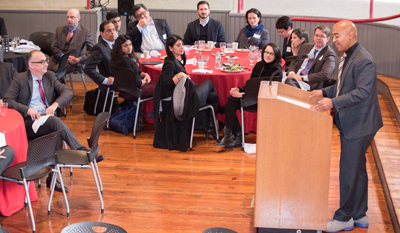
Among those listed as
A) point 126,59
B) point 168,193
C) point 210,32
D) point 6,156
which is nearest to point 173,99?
point 126,59

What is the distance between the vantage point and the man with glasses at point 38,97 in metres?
4.26

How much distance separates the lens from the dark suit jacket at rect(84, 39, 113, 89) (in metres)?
6.01

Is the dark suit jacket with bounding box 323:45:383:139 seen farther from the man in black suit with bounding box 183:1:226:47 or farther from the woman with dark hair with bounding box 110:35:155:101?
the man in black suit with bounding box 183:1:226:47

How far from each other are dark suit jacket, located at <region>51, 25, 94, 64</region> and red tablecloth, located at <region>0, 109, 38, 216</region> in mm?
3273

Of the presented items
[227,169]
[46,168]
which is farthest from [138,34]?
[46,168]

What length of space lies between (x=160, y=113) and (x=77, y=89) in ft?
11.0

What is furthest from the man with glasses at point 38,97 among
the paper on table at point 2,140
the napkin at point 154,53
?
the napkin at point 154,53

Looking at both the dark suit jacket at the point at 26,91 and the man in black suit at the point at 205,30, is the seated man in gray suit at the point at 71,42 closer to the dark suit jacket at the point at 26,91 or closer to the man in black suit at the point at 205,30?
the man in black suit at the point at 205,30

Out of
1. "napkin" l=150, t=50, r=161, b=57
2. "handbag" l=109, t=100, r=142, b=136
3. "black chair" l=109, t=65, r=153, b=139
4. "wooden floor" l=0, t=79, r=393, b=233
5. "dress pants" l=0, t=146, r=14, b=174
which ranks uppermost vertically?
"napkin" l=150, t=50, r=161, b=57

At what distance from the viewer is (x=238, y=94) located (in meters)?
5.23

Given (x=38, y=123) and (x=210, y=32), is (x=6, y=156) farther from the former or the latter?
(x=210, y=32)

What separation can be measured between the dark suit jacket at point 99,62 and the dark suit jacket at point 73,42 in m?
0.97

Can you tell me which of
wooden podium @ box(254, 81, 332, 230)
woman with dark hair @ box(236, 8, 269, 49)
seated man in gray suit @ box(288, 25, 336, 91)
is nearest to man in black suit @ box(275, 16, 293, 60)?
woman with dark hair @ box(236, 8, 269, 49)

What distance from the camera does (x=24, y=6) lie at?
880cm
